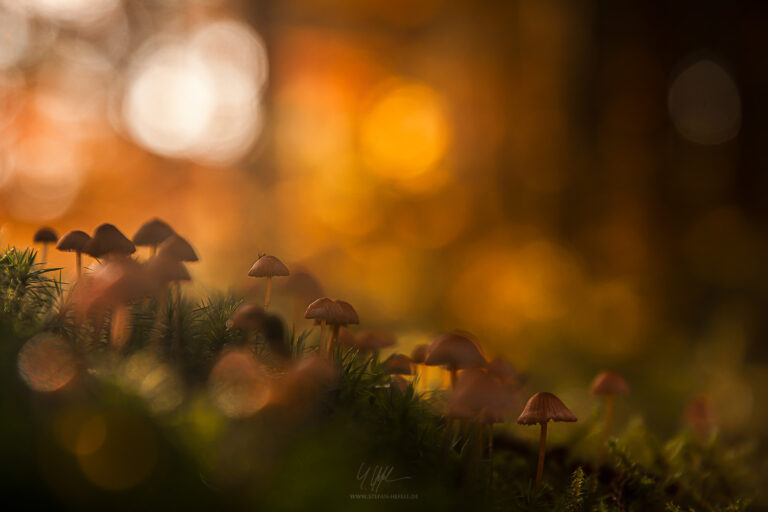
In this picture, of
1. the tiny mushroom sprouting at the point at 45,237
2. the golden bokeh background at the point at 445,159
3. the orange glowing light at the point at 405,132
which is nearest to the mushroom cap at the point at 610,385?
the golden bokeh background at the point at 445,159

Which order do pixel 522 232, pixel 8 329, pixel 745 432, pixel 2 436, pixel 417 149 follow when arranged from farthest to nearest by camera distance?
pixel 417 149, pixel 522 232, pixel 745 432, pixel 8 329, pixel 2 436

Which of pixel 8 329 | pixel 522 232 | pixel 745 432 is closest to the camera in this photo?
pixel 8 329

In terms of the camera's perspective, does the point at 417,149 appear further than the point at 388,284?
Yes

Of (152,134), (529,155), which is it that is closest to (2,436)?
(529,155)

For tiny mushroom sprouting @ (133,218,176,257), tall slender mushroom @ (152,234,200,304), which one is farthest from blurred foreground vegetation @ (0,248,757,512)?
tiny mushroom sprouting @ (133,218,176,257)

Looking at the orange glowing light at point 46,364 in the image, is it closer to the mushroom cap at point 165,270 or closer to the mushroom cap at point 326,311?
the mushroom cap at point 165,270

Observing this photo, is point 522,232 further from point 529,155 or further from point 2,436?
point 2,436

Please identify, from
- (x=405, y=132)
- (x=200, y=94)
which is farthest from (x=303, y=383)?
(x=200, y=94)
